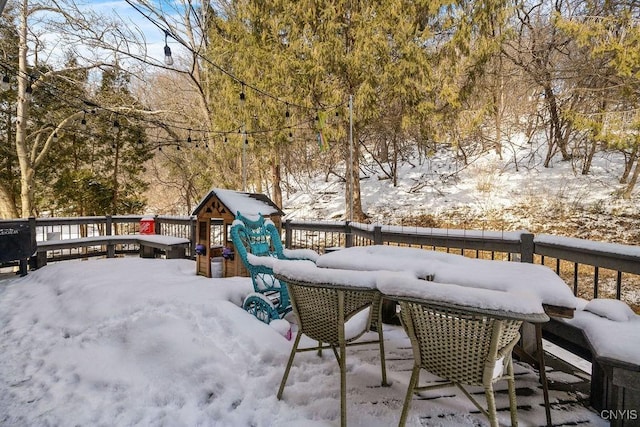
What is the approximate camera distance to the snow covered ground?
2.12 meters

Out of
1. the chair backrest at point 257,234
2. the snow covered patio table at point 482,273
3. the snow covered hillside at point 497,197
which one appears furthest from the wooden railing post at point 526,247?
the snow covered hillside at point 497,197

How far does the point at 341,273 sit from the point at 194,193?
58.8ft

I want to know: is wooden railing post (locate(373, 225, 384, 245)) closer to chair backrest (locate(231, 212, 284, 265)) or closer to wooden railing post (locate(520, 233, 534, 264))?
chair backrest (locate(231, 212, 284, 265))

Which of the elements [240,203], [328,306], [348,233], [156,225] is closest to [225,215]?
[240,203]

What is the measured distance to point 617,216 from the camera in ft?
30.1

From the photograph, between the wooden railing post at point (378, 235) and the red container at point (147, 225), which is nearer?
the wooden railing post at point (378, 235)

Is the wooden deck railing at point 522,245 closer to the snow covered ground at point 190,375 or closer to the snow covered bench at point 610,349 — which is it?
the snow covered bench at point 610,349

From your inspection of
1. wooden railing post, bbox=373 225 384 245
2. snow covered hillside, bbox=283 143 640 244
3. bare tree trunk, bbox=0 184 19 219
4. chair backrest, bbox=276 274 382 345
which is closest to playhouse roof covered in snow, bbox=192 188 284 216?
wooden railing post, bbox=373 225 384 245

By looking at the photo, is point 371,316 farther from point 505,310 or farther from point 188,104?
point 188,104

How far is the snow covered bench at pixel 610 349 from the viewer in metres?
1.62

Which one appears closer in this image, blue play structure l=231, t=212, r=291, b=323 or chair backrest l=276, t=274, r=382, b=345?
chair backrest l=276, t=274, r=382, b=345

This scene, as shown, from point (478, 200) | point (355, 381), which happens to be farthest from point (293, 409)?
point (478, 200)

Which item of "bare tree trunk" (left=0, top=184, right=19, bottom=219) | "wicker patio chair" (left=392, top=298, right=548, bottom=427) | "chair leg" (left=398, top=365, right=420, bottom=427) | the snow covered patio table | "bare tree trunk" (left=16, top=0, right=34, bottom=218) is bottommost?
"chair leg" (left=398, top=365, right=420, bottom=427)

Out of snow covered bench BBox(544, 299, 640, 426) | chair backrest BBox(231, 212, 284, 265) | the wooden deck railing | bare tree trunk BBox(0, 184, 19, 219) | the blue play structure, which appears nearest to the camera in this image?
snow covered bench BBox(544, 299, 640, 426)
